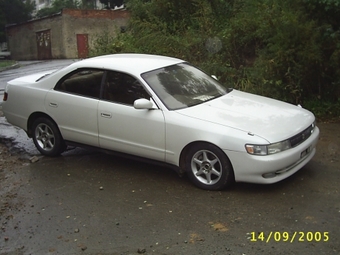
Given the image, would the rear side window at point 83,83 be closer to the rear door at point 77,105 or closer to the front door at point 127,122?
the rear door at point 77,105

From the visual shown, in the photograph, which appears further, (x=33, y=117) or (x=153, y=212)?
(x=33, y=117)

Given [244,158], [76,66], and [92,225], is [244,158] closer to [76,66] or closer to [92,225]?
[92,225]

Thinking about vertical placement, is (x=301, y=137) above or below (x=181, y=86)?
below

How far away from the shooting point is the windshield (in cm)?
618

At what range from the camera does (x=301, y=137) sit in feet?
18.7

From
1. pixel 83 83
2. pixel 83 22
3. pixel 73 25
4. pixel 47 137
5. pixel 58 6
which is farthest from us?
pixel 58 6

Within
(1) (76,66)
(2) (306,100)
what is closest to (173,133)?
(1) (76,66)

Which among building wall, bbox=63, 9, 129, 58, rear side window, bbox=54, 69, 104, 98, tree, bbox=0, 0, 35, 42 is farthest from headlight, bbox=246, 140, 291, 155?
tree, bbox=0, 0, 35, 42

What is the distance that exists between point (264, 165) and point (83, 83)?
9.73ft

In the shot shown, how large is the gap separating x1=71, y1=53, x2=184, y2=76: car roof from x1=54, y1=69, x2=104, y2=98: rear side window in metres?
0.11

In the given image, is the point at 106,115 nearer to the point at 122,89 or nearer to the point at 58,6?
the point at 122,89

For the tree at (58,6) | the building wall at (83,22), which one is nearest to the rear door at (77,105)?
the building wall at (83,22)
